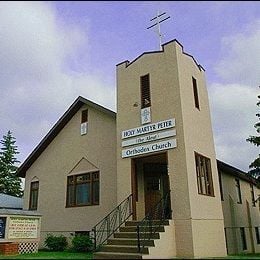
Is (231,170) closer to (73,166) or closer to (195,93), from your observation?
(195,93)

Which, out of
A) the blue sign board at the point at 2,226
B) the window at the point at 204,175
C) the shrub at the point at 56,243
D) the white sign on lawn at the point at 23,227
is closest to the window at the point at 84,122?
the white sign on lawn at the point at 23,227

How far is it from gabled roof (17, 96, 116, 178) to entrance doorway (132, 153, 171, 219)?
10.9 ft

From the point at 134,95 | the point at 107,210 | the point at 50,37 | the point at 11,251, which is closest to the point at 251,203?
the point at 107,210

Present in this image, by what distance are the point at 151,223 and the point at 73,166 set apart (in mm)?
7987

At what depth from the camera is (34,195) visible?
20484mm

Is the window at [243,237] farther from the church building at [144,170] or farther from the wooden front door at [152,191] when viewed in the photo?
the wooden front door at [152,191]

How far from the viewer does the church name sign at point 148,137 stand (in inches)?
506

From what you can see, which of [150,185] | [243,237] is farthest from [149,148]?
[243,237]

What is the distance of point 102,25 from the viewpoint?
8312 millimetres

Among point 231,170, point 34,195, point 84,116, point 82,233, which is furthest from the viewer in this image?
point 34,195

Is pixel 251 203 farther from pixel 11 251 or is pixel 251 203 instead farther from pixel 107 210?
pixel 11 251

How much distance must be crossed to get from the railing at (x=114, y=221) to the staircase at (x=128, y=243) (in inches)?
37.2

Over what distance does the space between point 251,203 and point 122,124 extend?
14127 mm

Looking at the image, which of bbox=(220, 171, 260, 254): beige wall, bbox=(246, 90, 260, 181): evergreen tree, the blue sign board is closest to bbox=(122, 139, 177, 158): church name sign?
the blue sign board
